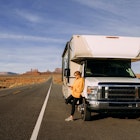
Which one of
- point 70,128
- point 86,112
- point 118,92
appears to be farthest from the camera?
point 86,112

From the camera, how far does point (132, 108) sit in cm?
1017

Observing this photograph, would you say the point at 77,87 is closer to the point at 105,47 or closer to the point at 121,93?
the point at 121,93

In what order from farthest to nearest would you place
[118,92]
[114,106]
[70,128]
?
1. [118,92]
2. [114,106]
3. [70,128]

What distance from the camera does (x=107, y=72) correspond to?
1202 cm

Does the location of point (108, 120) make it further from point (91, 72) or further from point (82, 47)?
point (82, 47)

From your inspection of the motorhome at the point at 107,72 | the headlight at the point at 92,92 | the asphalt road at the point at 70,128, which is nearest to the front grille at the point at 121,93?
the motorhome at the point at 107,72

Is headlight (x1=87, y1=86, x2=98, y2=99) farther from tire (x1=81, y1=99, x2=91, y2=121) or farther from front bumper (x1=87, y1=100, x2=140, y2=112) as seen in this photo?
tire (x1=81, y1=99, x2=91, y2=121)

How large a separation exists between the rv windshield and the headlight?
1.47m

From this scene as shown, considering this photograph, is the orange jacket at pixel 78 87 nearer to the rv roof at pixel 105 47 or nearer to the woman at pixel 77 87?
the woman at pixel 77 87

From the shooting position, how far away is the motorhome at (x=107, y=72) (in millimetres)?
10211

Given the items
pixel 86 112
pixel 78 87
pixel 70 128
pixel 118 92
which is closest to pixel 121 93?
pixel 118 92

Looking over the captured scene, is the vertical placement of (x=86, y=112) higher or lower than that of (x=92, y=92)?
lower

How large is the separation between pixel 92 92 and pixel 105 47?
2.00 metres

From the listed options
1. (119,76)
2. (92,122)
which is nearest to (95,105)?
(92,122)
